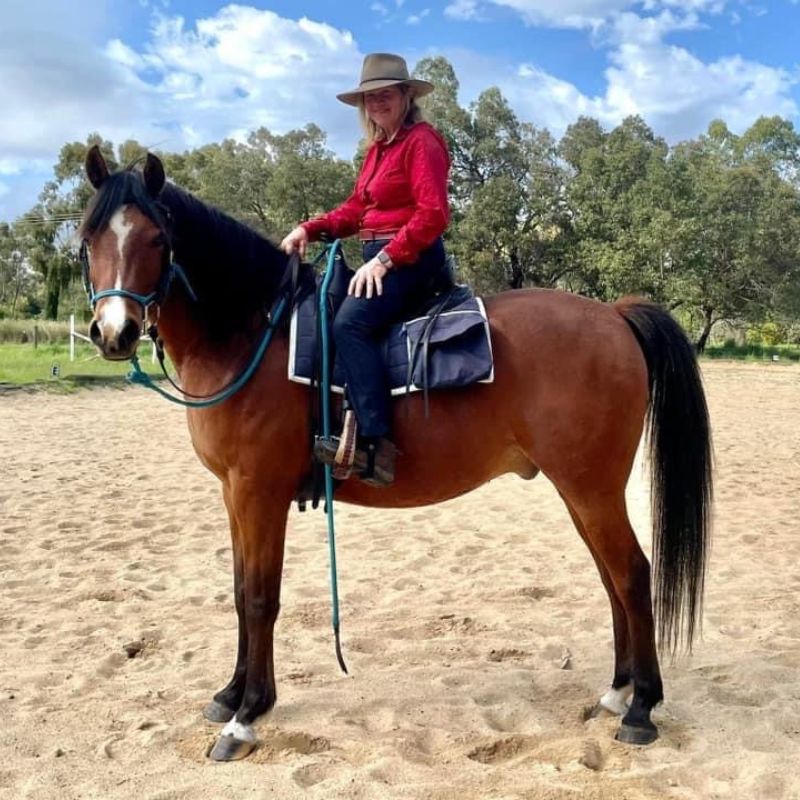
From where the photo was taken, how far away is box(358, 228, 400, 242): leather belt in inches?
127

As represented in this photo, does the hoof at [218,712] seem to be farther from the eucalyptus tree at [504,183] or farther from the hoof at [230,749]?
the eucalyptus tree at [504,183]

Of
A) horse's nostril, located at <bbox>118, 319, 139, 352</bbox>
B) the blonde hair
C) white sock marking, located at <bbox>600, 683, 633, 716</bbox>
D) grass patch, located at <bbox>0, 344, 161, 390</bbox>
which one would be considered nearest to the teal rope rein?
horse's nostril, located at <bbox>118, 319, 139, 352</bbox>

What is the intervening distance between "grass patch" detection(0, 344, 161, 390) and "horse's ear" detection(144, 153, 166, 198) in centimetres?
1144

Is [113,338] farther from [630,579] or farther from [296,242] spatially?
[630,579]

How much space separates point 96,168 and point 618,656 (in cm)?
301

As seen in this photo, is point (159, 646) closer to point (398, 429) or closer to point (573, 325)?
point (398, 429)

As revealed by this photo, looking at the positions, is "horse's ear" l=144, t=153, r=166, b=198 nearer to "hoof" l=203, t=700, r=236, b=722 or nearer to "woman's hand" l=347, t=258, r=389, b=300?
"woman's hand" l=347, t=258, r=389, b=300

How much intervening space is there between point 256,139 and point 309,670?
38984 mm

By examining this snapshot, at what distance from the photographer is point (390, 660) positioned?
381 cm

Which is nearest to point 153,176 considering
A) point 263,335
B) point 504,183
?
point 263,335

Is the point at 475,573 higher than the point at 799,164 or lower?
lower

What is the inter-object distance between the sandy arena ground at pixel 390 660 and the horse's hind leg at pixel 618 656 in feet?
0.42

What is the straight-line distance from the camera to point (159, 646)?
3.94 metres

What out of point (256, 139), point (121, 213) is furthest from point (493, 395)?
point (256, 139)
